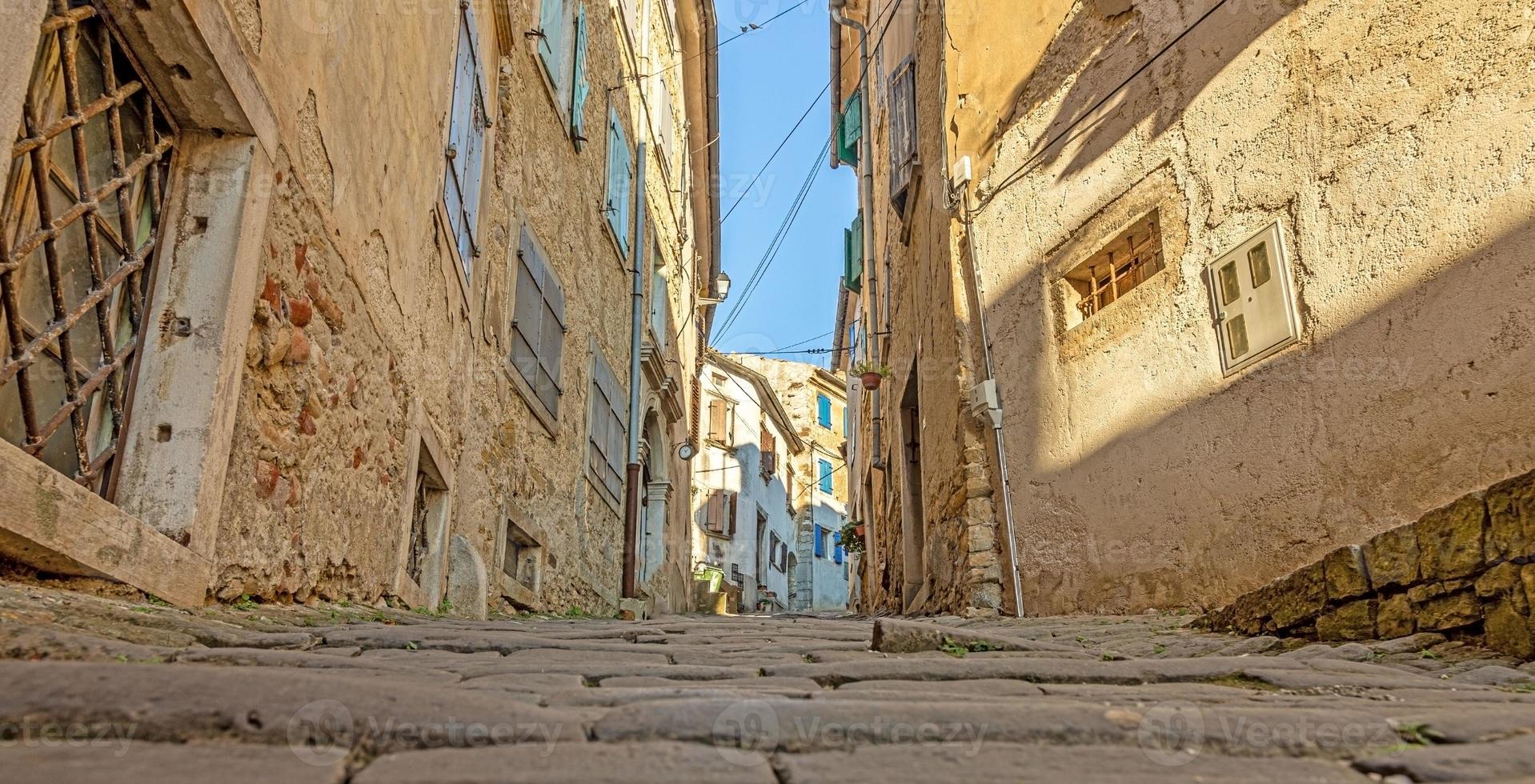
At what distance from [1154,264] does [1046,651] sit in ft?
11.6

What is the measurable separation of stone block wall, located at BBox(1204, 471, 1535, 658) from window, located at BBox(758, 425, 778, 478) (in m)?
22.8

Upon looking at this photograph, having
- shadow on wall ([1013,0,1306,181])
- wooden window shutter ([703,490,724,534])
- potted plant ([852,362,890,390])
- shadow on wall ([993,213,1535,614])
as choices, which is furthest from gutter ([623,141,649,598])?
wooden window shutter ([703,490,724,534])

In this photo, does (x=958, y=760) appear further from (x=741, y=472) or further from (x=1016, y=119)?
(x=741, y=472)

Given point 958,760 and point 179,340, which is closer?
point 958,760

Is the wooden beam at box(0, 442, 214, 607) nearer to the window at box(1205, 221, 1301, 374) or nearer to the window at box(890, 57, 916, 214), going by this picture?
the window at box(1205, 221, 1301, 374)

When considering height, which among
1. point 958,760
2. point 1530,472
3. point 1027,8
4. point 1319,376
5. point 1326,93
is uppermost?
point 1027,8

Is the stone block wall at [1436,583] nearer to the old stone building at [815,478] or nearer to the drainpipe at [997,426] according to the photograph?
the drainpipe at [997,426]

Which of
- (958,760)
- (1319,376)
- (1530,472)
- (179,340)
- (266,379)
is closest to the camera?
(958,760)

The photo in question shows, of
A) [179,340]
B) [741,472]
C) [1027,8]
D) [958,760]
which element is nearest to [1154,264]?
[1027,8]

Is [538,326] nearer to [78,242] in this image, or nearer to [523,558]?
[523,558]

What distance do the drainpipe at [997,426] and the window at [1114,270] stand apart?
0.60 meters

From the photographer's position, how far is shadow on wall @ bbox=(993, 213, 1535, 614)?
423cm

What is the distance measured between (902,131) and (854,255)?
708cm

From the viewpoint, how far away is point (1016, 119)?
7188 millimetres
